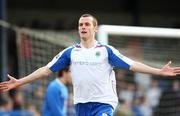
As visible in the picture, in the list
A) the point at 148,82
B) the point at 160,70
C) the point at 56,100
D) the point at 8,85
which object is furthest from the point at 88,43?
the point at 148,82

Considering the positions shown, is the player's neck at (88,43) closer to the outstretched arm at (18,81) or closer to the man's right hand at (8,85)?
the outstretched arm at (18,81)

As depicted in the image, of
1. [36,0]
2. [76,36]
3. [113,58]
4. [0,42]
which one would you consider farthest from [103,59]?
[36,0]

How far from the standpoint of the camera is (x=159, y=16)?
22359 mm

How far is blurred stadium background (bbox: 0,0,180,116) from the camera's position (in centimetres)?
1397

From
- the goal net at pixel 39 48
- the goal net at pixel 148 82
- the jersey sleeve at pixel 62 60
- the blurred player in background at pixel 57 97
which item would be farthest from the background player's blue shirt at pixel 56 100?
the goal net at pixel 39 48

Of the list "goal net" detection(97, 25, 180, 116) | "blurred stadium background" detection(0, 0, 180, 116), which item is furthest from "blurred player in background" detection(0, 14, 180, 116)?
"goal net" detection(97, 25, 180, 116)

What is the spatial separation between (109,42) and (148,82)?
473 cm

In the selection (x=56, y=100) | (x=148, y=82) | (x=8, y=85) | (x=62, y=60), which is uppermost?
(x=62, y=60)

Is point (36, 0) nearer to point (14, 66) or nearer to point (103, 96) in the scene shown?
point (14, 66)

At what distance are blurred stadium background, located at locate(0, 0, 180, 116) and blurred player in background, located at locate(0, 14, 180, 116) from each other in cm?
448

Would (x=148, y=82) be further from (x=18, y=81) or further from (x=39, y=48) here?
(x=18, y=81)

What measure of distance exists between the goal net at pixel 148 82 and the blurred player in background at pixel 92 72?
5.22 m

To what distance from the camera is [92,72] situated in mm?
7844

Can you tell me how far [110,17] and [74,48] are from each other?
13553 mm
